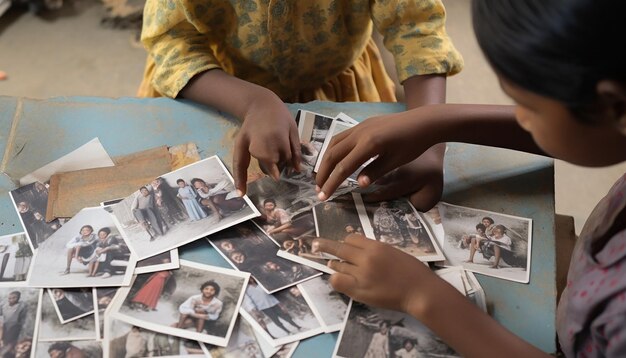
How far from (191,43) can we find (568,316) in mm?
784

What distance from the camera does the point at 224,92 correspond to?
1.10 metres

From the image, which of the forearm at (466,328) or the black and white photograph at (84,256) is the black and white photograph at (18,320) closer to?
the black and white photograph at (84,256)

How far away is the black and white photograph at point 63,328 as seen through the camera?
2.69ft

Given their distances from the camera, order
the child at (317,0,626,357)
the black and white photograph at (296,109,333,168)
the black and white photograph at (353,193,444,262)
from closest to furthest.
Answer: the child at (317,0,626,357) < the black and white photograph at (353,193,444,262) < the black and white photograph at (296,109,333,168)

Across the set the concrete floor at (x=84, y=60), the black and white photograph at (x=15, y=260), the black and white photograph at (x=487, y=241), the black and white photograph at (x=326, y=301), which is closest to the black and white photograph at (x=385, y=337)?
the black and white photograph at (x=326, y=301)

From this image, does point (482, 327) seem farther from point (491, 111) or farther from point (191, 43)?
point (191, 43)

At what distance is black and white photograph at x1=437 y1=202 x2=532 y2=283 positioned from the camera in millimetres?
900

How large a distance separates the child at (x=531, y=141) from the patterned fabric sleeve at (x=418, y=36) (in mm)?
170

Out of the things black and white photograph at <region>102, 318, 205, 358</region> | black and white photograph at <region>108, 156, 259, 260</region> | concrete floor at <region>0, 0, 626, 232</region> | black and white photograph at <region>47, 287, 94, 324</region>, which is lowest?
concrete floor at <region>0, 0, 626, 232</region>

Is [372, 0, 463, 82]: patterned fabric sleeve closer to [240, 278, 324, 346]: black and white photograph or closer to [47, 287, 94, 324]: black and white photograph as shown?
[240, 278, 324, 346]: black and white photograph

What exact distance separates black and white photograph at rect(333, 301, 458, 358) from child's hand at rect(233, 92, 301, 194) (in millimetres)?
268

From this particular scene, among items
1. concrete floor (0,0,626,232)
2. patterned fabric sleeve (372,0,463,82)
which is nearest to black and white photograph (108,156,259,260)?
patterned fabric sleeve (372,0,463,82)

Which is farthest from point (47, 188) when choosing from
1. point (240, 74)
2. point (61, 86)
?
point (61, 86)

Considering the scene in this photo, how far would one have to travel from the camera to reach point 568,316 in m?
0.78
